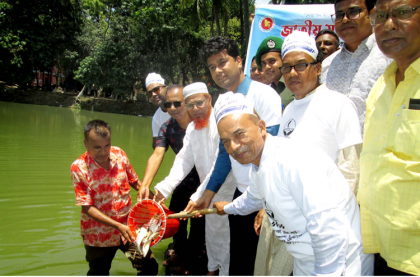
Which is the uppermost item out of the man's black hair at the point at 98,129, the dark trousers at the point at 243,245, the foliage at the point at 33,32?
the foliage at the point at 33,32

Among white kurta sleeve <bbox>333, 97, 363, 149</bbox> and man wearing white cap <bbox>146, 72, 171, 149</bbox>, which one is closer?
white kurta sleeve <bbox>333, 97, 363, 149</bbox>

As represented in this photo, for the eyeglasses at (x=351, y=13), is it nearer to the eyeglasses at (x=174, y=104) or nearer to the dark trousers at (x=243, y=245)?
the dark trousers at (x=243, y=245)

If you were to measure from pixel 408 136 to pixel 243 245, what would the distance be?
192 centimetres

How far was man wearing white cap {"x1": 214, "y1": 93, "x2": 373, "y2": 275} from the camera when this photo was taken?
1622 mm

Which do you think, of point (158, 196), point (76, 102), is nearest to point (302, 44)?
point (158, 196)

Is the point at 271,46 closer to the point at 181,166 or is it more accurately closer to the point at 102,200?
the point at 181,166

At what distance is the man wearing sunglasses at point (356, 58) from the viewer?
8.59 feet

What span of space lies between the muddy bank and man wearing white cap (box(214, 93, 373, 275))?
26990 mm

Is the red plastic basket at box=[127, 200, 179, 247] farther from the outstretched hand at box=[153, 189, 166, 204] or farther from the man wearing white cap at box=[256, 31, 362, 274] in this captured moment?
the man wearing white cap at box=[256, 31, 362, 274]

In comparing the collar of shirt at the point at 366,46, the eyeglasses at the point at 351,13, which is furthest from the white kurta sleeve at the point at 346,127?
the eyeglasses at the point at 351,13

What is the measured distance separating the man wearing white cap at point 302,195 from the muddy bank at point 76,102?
27.0 metres

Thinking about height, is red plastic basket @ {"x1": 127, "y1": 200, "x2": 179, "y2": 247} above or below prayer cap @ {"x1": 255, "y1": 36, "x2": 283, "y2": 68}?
below

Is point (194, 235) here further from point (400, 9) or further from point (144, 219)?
point (400, 9)

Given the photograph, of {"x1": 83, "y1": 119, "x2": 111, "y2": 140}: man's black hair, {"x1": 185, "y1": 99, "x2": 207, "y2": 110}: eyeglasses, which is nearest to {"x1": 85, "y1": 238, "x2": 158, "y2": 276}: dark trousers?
{"x1": 83, "y1": 119, "x2": 111, "y2": 140}: man's black hair
